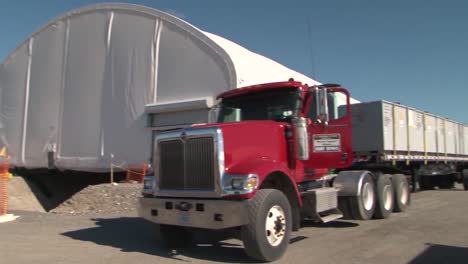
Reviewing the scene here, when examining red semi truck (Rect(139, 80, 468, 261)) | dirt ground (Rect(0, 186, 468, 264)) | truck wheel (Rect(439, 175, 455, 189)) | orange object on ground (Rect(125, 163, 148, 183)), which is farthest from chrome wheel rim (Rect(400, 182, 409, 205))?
orange object on ground (Rect(125, 163, 148, 183))

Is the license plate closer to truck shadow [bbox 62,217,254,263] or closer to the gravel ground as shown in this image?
truck shadow [bbox 62,217,254,263]

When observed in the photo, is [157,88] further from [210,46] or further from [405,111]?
[405,111]

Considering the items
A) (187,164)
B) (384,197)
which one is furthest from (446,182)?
(187,164)

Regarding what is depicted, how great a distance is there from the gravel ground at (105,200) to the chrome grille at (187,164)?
319 inches

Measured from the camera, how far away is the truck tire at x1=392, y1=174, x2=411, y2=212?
13.8 meters

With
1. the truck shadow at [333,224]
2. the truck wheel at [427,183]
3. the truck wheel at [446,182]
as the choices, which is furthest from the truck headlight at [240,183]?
the truck wheel at [446,182]

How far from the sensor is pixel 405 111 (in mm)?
16250

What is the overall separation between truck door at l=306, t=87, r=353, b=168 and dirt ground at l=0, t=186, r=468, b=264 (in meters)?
1.49

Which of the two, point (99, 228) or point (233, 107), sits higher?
point (233, 107)

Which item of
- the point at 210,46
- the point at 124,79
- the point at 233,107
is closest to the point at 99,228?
the point at 233,107

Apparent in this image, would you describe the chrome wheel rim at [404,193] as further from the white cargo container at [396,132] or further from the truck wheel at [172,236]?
the truck wheel at [172,236]

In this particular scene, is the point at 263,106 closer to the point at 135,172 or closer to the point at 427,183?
the point at 135,172

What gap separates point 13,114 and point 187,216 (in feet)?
81.3

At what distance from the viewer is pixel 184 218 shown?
26.7 feet
